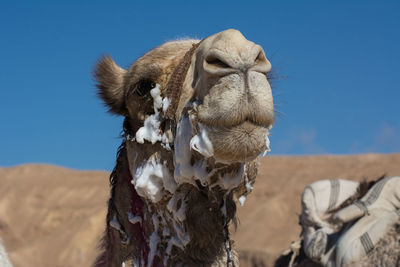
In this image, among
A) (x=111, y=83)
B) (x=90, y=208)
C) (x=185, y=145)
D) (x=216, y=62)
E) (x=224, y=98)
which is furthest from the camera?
(x=90, y=208)

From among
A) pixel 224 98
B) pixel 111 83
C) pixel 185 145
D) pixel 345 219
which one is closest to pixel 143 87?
pixel 111 83

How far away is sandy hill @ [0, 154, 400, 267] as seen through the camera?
2742cm

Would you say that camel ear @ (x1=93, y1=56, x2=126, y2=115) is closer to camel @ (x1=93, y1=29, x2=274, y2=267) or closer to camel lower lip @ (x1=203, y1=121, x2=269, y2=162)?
camel @ (x1=93, y1=29, x2=274, y2=267)

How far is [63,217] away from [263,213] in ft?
32.8

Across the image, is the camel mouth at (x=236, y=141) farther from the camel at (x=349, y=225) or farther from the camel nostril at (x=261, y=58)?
the camel at (x=349, y=225)

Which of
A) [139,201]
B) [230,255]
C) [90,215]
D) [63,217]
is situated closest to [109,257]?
[139,201]

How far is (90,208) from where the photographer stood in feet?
107

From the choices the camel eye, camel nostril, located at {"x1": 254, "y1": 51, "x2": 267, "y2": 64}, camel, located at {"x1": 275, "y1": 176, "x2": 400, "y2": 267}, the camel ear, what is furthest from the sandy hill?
camel nostril, located at {"x1": 254, "y1": 51, "x2": 267, "y2": 64}

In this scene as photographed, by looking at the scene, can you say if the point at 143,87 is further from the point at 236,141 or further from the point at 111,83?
the point at 236,141

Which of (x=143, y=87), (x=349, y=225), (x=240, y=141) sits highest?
(x=349, y=225)

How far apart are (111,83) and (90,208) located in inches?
1181

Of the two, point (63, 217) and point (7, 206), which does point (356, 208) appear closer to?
point (63, 217)

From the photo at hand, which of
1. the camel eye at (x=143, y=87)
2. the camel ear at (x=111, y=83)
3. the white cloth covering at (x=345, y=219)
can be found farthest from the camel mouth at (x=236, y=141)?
the white cloth covering at (x=345, y=219)

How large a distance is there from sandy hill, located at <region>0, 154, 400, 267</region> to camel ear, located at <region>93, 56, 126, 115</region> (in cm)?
1876
